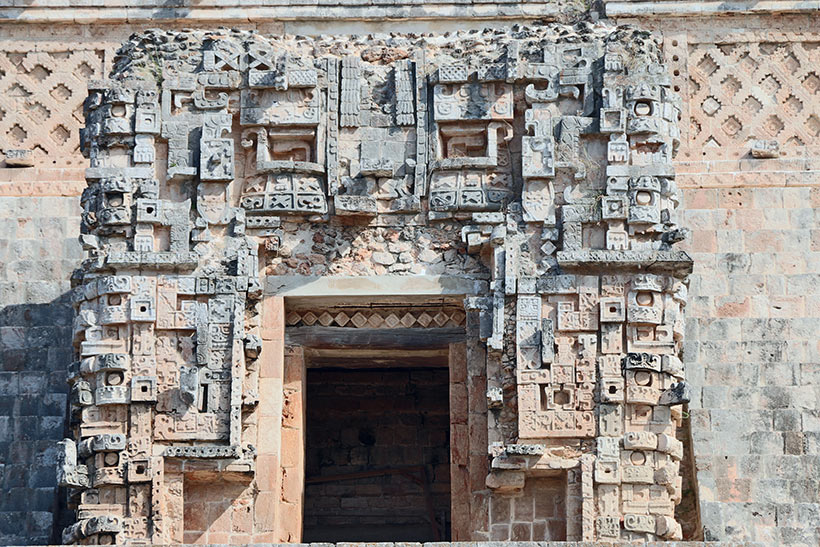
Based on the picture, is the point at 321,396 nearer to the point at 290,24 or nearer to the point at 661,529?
the point at 290,24

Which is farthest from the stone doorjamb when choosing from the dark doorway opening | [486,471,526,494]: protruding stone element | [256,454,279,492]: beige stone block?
the dark doorway opening

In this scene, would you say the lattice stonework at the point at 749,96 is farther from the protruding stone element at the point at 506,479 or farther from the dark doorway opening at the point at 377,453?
the protruding stone element at the point at 506,479

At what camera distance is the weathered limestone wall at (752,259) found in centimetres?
1942

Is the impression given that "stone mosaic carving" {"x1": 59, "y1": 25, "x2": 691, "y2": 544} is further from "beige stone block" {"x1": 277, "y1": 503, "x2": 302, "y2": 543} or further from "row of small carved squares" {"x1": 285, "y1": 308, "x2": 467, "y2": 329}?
"beige stone block" {"x1": 277, "y1": 503, "x2": 302, "y2": 543}

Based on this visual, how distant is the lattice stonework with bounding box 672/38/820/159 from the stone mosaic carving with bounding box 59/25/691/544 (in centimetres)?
346

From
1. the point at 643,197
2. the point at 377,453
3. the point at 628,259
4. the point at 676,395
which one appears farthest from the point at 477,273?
the point at 377,453

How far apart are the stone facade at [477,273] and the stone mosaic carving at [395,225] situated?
0.05 meters

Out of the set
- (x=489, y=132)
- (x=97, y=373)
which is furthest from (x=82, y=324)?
(x=489, y=132)

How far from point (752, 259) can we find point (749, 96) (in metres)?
2.33

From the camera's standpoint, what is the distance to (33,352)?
67.5ft

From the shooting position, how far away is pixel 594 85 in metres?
18.9

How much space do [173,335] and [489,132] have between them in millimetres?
3298

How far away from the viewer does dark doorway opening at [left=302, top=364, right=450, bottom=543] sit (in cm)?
2203

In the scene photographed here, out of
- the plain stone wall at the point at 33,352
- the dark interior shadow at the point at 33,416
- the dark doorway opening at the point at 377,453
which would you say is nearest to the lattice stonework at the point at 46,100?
the plain stone wall at the point at 33,352
